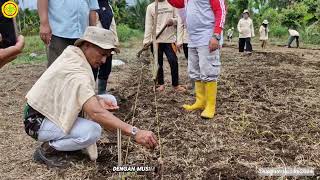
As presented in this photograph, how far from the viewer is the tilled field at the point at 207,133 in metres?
3.39

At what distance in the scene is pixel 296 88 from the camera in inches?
252

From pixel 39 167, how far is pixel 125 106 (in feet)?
6.49

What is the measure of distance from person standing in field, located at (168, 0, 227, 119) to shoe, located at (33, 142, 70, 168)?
Result: 172 centimetres

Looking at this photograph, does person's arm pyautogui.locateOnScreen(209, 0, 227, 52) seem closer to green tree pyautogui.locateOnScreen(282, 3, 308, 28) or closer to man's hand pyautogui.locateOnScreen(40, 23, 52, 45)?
man's hand pyautogui.locateOnScreen(40, 23, 52, 45)

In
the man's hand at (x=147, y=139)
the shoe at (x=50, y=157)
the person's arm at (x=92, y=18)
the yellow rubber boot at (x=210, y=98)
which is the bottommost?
the shoe at (x=50, y=157)

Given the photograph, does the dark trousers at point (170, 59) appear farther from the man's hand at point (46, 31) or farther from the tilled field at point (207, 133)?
the man's hand at point (46, 31)

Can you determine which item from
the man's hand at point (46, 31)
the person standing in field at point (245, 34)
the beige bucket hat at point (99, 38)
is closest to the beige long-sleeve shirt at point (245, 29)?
the person standing in field at point (245, 34)

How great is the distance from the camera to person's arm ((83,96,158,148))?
9.00 ft

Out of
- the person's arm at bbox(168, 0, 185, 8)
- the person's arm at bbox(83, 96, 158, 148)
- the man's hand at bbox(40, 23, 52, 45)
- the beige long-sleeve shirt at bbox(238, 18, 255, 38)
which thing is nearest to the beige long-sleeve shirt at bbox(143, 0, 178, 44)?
the person's arm at bbox(168, 0, 185, 8)

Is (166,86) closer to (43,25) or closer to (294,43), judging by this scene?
(43,25)

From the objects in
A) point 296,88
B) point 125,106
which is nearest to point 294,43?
point 296,88

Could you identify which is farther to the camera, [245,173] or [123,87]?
[123,87]

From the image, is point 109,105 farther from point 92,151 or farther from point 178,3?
point 178,3

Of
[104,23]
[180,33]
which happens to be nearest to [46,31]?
[104,23]
